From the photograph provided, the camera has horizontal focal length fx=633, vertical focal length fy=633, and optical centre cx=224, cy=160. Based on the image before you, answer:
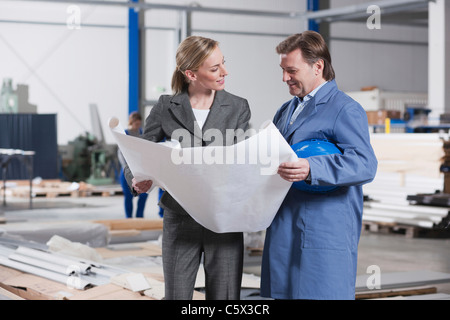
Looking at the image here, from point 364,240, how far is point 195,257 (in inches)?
240

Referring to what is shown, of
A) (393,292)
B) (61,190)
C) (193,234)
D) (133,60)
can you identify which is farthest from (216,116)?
(133,60)

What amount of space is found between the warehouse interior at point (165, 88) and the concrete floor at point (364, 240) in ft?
0.10

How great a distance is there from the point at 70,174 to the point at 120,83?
2.44m

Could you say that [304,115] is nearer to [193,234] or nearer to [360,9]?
[193,234]

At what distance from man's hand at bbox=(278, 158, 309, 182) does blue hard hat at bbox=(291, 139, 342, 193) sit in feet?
0.32

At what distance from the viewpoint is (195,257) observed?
1.98m

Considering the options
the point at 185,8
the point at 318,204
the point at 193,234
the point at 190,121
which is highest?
the point at 185,8

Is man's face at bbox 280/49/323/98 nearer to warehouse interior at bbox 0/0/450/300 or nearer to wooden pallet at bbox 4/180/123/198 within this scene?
warehouse interior at bbox 0/0/450/300

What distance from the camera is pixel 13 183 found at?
1215cm

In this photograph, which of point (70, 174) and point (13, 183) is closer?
point (13, 183)

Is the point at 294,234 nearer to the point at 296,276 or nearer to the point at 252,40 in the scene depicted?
the point at 296,276

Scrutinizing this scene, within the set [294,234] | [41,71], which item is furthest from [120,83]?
[294,234]

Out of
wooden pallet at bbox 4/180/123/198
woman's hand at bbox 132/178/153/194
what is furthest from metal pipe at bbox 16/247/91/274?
wooden pallet at bbox 4/180/123/198

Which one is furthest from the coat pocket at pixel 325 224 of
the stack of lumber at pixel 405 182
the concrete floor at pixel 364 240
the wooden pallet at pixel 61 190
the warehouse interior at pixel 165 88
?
the wooden pallet at pixel 61 190
